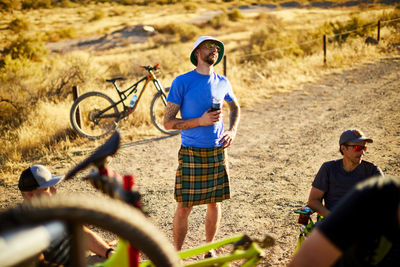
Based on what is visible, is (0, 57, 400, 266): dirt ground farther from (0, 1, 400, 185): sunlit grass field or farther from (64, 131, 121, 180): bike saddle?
(64, 131, 121, 180): bike saddle

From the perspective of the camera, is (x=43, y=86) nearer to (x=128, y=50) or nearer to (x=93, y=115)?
(x=93, y=115)

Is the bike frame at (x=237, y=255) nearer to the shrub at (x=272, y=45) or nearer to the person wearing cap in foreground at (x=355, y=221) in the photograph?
the person wearing cap in foreground at (x=355, y=221)

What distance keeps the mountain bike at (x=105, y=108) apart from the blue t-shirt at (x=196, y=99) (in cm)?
385

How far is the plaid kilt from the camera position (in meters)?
2.88

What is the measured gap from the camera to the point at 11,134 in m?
7.14

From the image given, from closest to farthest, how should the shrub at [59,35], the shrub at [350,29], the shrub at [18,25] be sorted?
the shrub at [350,29] < the shrub at [18,25] < the shrub at [59,35]

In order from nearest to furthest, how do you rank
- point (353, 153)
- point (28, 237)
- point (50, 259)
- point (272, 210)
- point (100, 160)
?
point (28, 237) < point (100, 160) < point (50, 259) < point (353, 153) < point (272, 210)

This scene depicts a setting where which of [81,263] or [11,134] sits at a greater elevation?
[81,263]

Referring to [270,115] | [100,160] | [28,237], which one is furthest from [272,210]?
[270,115]

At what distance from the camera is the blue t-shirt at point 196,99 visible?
9.46 ft

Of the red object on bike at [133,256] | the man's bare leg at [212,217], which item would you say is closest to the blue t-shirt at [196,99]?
the man's bare leg at [212,217]

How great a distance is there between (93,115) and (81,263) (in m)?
6.22

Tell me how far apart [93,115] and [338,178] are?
207 inches

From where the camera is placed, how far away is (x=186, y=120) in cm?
289
